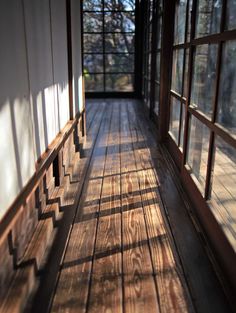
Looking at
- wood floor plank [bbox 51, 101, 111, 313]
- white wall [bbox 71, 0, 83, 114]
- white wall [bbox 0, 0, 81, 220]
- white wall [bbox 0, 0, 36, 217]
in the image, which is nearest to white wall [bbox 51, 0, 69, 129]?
white wall [bbox 0, 0, 81, 220]

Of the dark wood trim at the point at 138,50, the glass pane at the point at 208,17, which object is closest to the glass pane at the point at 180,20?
the glass pane at the point at 208,17

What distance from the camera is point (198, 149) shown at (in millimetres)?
2256

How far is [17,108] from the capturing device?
5.19 feet

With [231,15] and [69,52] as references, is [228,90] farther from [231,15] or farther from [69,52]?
[69,52]

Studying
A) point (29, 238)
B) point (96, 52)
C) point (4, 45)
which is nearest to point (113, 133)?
point (29, 238)

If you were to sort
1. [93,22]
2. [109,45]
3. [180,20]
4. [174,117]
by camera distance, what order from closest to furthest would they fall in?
[180,20]
[174,117]
[93,22]
[109,45]

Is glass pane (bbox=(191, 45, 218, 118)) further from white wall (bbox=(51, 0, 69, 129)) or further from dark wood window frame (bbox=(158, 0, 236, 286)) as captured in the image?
white wall (bbox=(51, 0, 69, 129))

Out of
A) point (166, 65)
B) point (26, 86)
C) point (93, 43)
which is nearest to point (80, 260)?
point (26, 86)

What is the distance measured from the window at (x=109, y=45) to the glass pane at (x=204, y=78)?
228 inches

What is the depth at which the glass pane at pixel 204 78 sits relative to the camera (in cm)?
194

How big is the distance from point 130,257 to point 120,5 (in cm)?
709

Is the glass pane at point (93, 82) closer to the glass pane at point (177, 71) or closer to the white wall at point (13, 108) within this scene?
the glass pane at point (177, 71)

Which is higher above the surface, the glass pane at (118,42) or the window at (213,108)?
the glass pane at (118,42)

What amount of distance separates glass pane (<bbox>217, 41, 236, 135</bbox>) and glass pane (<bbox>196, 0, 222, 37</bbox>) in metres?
0.25
